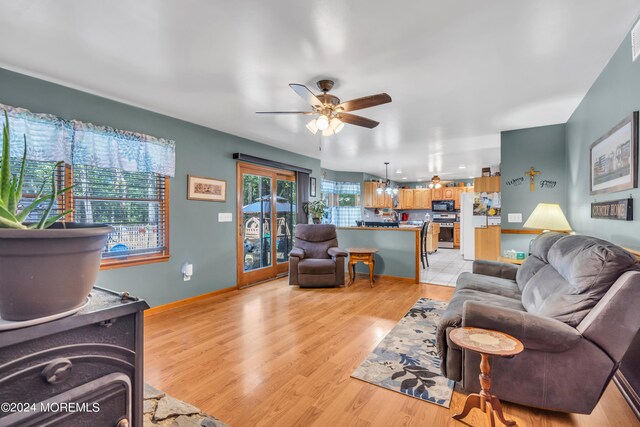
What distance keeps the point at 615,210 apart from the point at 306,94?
102 inches

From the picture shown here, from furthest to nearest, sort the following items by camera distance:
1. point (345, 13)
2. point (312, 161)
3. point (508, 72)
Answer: point (312, 161) < point (508, 72) < point (345, 13)

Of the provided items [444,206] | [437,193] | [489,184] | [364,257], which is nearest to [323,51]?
[364,257]

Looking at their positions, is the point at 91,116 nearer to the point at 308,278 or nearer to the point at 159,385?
the point at 159,385

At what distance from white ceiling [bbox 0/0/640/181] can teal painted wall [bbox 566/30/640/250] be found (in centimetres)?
14

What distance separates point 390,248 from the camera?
17.3ft

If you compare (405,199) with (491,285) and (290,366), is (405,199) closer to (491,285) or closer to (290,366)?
(491,285)

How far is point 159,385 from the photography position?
2.10m

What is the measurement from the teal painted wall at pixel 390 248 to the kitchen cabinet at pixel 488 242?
60.9 inches

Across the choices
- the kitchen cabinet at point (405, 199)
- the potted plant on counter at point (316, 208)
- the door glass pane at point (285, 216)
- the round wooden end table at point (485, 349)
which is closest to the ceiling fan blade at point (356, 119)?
the round wooden end table at point (485, 349)

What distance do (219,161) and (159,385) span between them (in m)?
3.10

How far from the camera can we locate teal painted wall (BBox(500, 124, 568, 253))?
400 centimetres

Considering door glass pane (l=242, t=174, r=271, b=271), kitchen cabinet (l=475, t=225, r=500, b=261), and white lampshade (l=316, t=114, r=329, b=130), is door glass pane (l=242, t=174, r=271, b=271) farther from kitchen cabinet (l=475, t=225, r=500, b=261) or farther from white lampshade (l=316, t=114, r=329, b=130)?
kitchen cabinet (l=475, t=225, r=500, b=261)

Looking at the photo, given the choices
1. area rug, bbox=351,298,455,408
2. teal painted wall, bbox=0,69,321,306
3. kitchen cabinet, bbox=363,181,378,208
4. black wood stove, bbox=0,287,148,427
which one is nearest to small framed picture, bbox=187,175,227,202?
teal painted wall, bbox=0,69,321,306

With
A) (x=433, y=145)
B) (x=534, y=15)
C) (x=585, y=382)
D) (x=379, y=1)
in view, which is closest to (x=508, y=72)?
(x=534, y=15)
